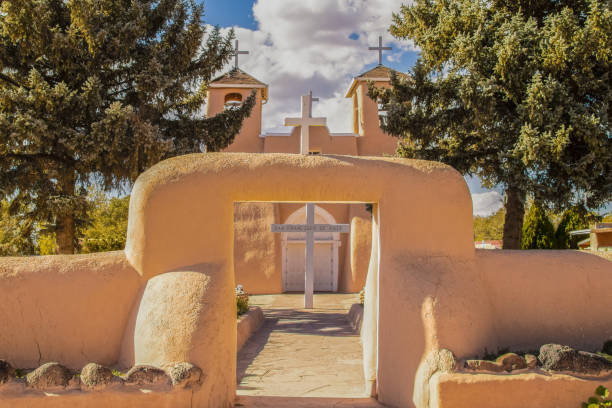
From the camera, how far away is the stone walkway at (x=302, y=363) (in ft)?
19.8

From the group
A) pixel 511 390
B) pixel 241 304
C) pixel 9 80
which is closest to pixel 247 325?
pixel 241 304

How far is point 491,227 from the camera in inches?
1513

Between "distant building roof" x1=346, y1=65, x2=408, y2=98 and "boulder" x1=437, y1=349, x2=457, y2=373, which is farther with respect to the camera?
"distant building roof" x1=346, y1=65, x2=408, y2=98

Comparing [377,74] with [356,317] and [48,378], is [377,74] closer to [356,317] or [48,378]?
[356,317]

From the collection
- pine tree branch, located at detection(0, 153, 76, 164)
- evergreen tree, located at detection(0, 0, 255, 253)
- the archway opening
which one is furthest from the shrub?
pine tree branch, located at detection(0, 153, 76, 164)

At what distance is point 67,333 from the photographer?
532 centimetres

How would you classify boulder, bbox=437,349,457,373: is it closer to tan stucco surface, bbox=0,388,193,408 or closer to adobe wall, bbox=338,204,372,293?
tan stucco surface, bbox=0,388,193,408

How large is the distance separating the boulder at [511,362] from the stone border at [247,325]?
17.9ft

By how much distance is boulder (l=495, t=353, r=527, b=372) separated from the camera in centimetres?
489

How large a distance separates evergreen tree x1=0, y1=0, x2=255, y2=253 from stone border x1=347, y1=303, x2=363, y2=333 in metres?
5.13

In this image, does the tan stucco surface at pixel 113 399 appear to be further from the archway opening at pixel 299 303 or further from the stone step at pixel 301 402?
the archway opening at pixel 299 303

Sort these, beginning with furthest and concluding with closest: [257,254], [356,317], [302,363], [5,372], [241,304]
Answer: [257,254], [356,317], [241,304], [302,363], [5,372]

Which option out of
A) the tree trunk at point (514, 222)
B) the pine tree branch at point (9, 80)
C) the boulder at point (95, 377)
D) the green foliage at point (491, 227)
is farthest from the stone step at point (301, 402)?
the green foliage at point (491, 227)

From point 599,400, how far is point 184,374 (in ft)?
13.1
